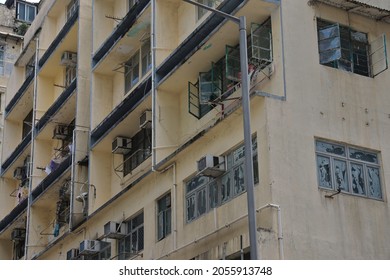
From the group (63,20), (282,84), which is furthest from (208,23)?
(63,20)

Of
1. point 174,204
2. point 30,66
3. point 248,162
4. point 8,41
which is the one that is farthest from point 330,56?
point 8,41

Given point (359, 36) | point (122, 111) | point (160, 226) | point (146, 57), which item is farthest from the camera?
point (146, 57)

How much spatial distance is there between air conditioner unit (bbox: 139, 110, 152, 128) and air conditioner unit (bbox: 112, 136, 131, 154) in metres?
1.90

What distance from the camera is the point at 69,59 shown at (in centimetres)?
3284

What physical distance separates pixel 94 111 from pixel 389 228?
12.5m

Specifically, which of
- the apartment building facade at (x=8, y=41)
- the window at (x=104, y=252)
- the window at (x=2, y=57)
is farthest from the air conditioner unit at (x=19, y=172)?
the window at (x=104, y=252)

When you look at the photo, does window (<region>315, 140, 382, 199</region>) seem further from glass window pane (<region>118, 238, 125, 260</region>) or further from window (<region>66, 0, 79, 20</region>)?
window (<region>66, 0, 79, 20</region>)

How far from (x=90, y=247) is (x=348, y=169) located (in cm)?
972

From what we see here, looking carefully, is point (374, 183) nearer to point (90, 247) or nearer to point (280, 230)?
point (280, 230)

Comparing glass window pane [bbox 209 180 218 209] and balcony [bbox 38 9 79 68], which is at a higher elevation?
balcony [bbox 38 9 79 68]

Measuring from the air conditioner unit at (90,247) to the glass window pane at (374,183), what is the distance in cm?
969

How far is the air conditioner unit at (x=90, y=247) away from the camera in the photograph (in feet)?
84.4

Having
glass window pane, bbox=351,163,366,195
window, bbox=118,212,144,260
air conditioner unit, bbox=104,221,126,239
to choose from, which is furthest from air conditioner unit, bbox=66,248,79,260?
glass window pane, bbox=351,163,366,195

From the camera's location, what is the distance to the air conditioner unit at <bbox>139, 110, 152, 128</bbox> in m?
24.7
